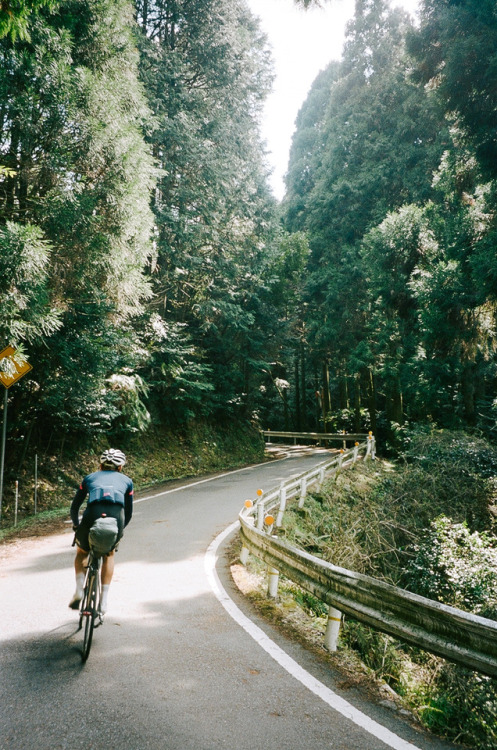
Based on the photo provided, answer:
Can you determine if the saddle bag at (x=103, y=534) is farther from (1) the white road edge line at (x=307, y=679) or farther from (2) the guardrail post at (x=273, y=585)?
(2) the guardrail post at (x=273, y=585)

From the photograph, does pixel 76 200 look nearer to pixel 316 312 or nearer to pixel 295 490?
pixel 295 490

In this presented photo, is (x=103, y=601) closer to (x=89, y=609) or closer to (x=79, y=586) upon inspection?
(x=89, y=609)

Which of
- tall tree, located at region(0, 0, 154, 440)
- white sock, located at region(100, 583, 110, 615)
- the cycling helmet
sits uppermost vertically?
tall tree, located at region(0, 0, 154, 440)

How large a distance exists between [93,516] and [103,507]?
0.40 feet

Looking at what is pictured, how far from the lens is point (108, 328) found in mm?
12242

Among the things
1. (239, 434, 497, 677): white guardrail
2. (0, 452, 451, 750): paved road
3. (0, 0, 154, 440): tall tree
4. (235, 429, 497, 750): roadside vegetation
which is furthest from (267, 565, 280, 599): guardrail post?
(0, 0, 154, 440): tall tree

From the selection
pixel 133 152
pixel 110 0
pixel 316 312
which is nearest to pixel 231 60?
pixel 110 0

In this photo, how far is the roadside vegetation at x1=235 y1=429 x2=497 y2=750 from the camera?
13.6 ft

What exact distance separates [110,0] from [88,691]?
15.4 metres

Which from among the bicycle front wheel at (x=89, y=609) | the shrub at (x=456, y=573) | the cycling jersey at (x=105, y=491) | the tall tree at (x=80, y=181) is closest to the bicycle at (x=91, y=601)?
the bicycle front wheel at (x=89, y=609)

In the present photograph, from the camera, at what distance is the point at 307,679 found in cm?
386

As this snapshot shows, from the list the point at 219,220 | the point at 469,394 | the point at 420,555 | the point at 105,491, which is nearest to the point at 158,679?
the point at 105,491

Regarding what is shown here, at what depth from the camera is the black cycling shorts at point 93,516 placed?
4.51 metres

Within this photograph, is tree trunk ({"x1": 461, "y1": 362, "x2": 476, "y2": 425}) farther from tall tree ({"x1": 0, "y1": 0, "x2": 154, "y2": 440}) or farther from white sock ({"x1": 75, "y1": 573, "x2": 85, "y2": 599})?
white sock ({"x1": 75, "y1": 573, "x2": 85, "y2": 599})
